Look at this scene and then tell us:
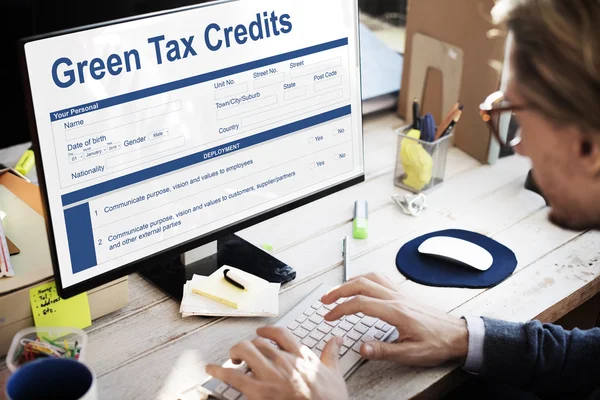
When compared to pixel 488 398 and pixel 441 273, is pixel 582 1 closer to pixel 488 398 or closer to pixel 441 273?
pixel 441 273

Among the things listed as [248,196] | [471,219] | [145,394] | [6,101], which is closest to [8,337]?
[145,394]

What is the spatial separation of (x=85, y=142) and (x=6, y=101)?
1102 mm

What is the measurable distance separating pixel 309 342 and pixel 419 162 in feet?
1.90

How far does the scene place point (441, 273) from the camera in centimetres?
123

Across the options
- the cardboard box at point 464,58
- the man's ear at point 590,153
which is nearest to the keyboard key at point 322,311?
the man's ear at point 590,153

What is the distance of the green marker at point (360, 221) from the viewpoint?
1.33 m

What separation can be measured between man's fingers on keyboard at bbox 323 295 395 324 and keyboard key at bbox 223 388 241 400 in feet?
0.64

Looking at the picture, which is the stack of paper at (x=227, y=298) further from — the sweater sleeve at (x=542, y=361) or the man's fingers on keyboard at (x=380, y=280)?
the sweater sleeve at (x=542, y=361)

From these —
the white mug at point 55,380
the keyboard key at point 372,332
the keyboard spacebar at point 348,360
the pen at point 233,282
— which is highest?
the white mug at point 55,380

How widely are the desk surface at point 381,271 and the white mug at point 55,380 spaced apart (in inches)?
4.0

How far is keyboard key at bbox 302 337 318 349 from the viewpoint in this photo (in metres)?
1.03

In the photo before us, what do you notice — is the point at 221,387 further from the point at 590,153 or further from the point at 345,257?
the point at 590,153

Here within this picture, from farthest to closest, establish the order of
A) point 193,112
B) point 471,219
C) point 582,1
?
point 471,219, point 193,112, point 582,1

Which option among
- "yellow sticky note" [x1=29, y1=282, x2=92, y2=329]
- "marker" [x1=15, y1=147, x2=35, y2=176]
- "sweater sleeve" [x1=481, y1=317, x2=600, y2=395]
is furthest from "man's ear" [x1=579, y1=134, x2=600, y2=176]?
"marker" [x1=15, y1=147, x2=35, y2=176]
